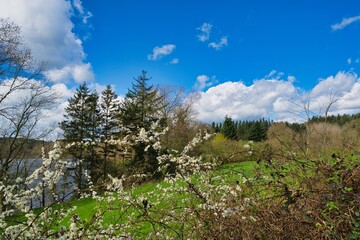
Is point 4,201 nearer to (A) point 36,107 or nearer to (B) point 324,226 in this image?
(B) point 324,226

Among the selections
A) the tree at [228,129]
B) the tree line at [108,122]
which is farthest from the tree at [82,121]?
the tree at [228,129]

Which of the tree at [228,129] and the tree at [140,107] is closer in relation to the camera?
the tree at [140,107]

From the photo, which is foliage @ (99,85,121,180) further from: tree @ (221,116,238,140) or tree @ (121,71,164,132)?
tree @ (221,116,238,140)

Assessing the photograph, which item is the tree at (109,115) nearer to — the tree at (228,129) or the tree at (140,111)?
the tree at (140,111)

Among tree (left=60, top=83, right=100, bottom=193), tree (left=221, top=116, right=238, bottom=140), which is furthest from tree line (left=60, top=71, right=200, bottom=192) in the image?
tree (left=221, top=116, right=238, bottom=140)

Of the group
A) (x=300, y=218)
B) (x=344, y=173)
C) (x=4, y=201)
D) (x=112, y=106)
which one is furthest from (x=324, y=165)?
(x=112, y=106)

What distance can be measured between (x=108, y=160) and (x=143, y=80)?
7915 millimetres

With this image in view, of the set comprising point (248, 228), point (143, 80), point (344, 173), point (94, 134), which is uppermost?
point (143, 80)

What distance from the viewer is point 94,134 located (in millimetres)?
25406

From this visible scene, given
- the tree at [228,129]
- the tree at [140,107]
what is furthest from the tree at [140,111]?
the tree at [228,129]

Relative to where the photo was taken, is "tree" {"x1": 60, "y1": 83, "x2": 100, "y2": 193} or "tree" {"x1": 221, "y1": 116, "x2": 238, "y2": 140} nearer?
"tree" {"x1": 60, "y1": 83, "x2": 100, "y2": 193}

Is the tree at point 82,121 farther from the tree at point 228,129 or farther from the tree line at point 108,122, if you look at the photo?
the tree at point 228,129

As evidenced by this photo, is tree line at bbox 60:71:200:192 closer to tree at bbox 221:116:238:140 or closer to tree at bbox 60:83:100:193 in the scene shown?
tree at bbox 60:83:100:193

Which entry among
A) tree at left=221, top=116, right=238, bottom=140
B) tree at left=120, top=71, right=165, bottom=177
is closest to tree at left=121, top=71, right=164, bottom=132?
tree at left=120, top=71, right=165, bottom=177
